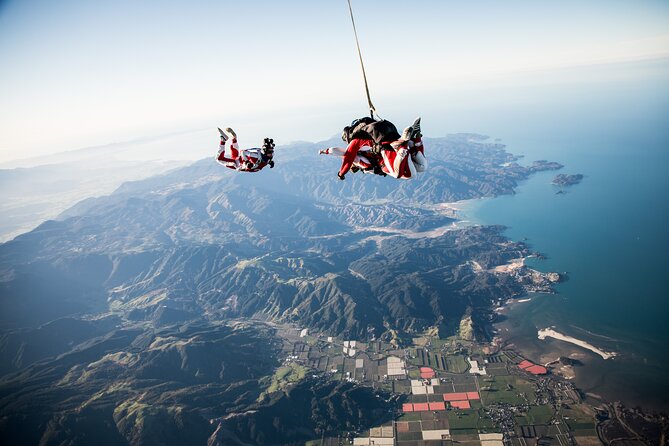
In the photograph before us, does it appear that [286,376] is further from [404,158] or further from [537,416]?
[404,158]

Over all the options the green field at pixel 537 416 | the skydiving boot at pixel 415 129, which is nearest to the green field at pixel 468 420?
the green field at pixel 537 416

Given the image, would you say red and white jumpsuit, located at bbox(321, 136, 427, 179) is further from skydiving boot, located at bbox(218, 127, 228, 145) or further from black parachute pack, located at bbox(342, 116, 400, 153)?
skydiving boot, located at bbox(218, 127, 228, 145)

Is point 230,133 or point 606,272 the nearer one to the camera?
point 230,133

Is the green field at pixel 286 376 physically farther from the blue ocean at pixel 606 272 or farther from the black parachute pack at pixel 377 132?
the black parachute pack at pixel 377 132

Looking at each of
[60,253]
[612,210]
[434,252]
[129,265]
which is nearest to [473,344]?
[434,252]

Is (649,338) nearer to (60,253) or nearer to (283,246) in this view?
(283,246)

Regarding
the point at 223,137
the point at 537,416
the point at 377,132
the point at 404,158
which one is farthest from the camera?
the point at 537,416

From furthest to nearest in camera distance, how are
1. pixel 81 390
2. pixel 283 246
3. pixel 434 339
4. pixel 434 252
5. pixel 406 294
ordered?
1. pixel 283 246
2. pixel 434 252
3. pixel 406 294
4. pixel 434 339
5. pixel 81 390

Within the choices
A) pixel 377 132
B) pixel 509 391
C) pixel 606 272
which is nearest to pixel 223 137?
pixel 377 132
